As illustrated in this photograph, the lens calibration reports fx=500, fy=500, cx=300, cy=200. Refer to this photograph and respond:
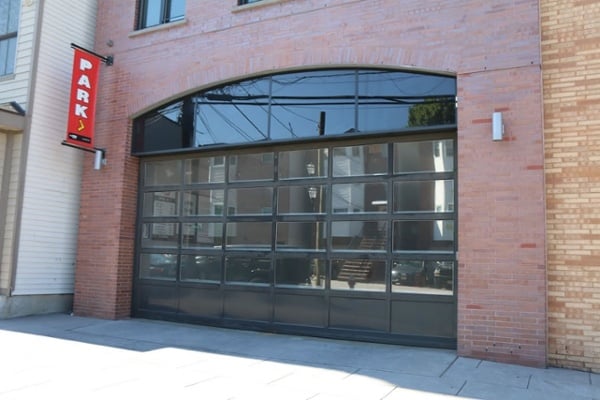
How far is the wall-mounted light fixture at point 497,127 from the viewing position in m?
6.53

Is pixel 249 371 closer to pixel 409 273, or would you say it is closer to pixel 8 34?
pixel 409 273

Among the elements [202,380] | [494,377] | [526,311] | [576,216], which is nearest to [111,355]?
[202,380]

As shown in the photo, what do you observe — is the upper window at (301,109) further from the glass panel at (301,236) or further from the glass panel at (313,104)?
the glass panel at (301,236)

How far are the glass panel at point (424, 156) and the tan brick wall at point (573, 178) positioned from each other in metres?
1.31

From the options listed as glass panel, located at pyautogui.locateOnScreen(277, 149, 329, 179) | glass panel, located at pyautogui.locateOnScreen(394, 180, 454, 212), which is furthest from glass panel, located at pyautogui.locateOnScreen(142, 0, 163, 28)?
glass panel, located at pyautogui.locateOnScreen(394, 180, 454, 212)

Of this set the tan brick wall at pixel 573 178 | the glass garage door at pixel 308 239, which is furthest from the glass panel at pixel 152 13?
the tan brick wall at pixel 573 178

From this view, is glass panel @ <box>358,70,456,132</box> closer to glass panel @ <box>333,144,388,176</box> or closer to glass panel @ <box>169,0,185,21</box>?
glass panel @ <box>333,144,388,176</box>

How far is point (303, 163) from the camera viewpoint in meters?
8.31

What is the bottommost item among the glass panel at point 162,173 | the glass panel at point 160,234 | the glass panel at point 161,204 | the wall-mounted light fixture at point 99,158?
the glass panel at point 160,234

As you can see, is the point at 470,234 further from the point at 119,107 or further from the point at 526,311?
the point at 119,107

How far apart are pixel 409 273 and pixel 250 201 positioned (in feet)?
9.90

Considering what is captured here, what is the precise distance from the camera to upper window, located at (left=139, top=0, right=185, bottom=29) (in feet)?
32.1

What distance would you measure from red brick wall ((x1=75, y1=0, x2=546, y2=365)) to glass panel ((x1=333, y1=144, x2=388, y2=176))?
4.16ft

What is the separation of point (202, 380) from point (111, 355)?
179 centimetres
